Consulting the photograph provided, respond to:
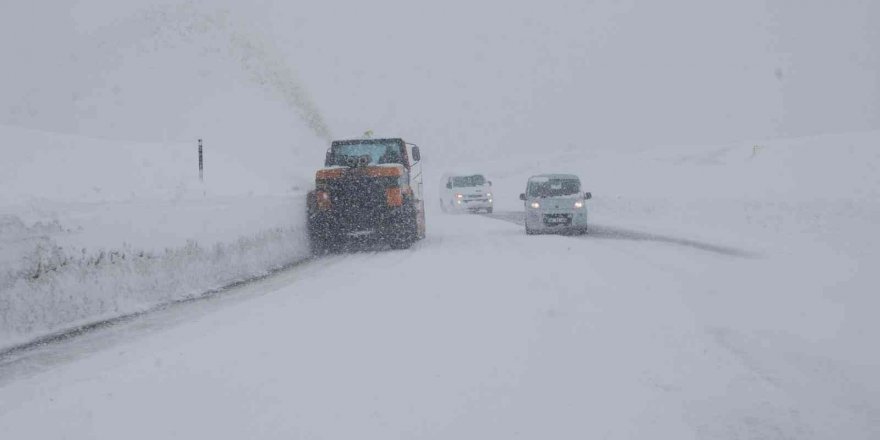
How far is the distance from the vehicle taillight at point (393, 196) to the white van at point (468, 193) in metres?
18.9

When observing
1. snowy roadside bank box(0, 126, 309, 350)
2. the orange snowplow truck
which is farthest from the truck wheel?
snowy roadside bank box(0, 126, 309, 350)

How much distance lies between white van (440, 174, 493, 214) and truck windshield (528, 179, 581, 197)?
1364 centimetres

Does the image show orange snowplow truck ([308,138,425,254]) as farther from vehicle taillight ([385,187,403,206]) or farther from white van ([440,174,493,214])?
white van ([440,174,493,214])

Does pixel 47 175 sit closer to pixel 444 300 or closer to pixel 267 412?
pixel 444 300

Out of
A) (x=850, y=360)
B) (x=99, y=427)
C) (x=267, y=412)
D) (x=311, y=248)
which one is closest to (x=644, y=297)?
(x=850, y=360)

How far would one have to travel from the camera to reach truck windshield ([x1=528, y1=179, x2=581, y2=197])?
63.6ft

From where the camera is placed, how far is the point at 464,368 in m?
4.98

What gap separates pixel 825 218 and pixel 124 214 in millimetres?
16427

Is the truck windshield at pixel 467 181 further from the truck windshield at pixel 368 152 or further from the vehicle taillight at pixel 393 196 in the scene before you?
the vehicle taillight at pixel 393 196

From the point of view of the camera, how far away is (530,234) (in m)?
18.9

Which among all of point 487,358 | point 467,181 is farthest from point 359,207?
point 467,181

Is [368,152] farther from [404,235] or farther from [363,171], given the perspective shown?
[404,235]

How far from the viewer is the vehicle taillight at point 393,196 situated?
14.8 metres

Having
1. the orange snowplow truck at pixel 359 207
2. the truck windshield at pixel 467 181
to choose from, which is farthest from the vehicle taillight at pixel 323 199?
the truck windshield at pixel 467 181
